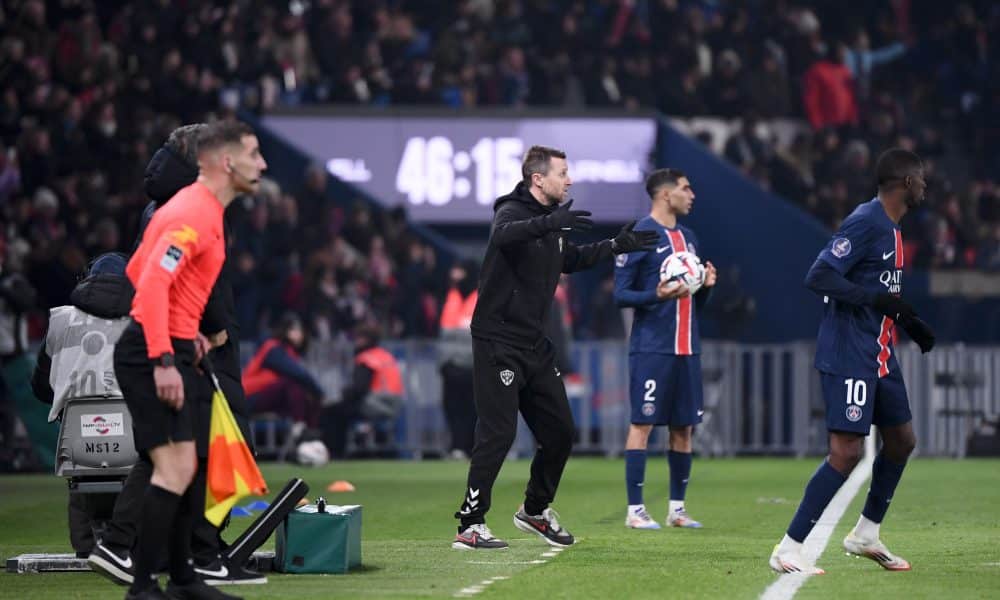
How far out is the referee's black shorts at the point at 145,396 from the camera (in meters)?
7.98

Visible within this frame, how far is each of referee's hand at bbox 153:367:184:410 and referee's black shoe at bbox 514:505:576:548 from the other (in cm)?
384

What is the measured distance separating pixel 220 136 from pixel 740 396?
1486cm

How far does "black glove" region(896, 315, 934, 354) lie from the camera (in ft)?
31.2

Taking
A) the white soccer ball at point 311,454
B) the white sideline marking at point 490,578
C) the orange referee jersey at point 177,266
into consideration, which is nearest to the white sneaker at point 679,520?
the white sideline marking at point 490,578

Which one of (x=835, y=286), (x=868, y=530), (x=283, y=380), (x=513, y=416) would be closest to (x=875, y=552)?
(x=868, y=530)

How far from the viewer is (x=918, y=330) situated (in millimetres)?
9609

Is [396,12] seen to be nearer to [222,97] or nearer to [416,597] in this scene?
[222,97]

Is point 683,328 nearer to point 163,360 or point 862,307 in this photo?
point 862,307

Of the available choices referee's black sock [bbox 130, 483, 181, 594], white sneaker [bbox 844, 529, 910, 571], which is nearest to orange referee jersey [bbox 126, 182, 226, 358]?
referee's black sock [bbox 130, 483, 181, 594]

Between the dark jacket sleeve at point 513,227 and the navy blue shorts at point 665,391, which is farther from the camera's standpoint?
the navy blue shorts at point 665,391

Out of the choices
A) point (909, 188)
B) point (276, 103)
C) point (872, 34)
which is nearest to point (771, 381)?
point (276, 103)

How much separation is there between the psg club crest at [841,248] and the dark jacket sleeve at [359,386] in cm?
1236

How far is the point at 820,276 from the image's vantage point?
9.58m

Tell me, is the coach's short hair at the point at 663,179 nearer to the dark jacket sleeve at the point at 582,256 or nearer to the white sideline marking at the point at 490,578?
the dark jacket sleeve at the point at 582,256
